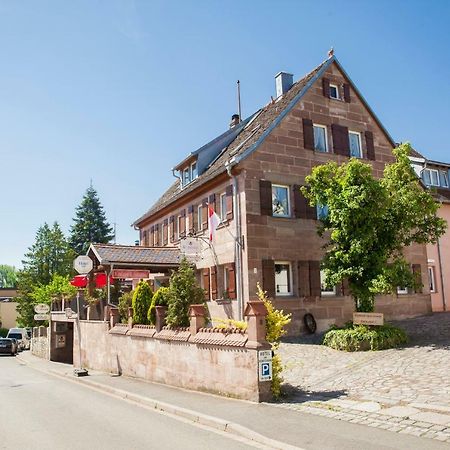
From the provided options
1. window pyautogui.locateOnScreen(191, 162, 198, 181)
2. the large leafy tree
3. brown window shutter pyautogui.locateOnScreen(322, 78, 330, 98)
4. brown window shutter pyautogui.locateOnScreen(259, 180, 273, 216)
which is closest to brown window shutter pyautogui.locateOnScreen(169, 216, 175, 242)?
window pyautogui.locateOnScreen(191, 162, 198, 181)

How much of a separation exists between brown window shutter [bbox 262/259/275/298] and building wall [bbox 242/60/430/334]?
6.4 inches

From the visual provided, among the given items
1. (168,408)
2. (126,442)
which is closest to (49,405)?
(168,408)

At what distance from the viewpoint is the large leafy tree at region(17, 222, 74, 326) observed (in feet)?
172

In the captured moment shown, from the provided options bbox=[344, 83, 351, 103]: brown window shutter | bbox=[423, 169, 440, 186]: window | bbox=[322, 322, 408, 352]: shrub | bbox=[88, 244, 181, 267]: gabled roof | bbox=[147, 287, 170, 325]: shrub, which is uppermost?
bbox=[344, 83, 351, 103]: brown window shutter

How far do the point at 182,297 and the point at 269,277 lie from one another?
20.0ft

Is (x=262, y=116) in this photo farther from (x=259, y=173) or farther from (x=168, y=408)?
(x=168, y=408)

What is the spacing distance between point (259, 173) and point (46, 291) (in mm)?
29893

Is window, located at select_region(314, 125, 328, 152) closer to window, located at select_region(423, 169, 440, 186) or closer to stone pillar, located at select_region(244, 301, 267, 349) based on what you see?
window, located at select_region(423, 169, 440, 186)

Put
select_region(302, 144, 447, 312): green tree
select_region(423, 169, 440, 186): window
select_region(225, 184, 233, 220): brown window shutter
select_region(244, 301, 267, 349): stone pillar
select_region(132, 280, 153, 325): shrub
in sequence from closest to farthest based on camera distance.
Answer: select_region(244, 301, 267, 349): stone pillar → select_region(302, 144, 447, 312): green tree → select_region(132, 280, 153, 325): shrub → select_region(225, 184, 233, 220): brown window shutter → select_region(423, 169, 440, 186): window

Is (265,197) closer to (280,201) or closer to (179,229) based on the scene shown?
(280,201)

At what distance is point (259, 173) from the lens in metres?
20.8

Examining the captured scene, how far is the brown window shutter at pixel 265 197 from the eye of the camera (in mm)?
20469

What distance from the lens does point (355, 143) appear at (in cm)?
2431

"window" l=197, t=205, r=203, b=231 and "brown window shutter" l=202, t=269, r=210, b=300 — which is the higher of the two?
"window" l=197, t=205, r=203, b=231
